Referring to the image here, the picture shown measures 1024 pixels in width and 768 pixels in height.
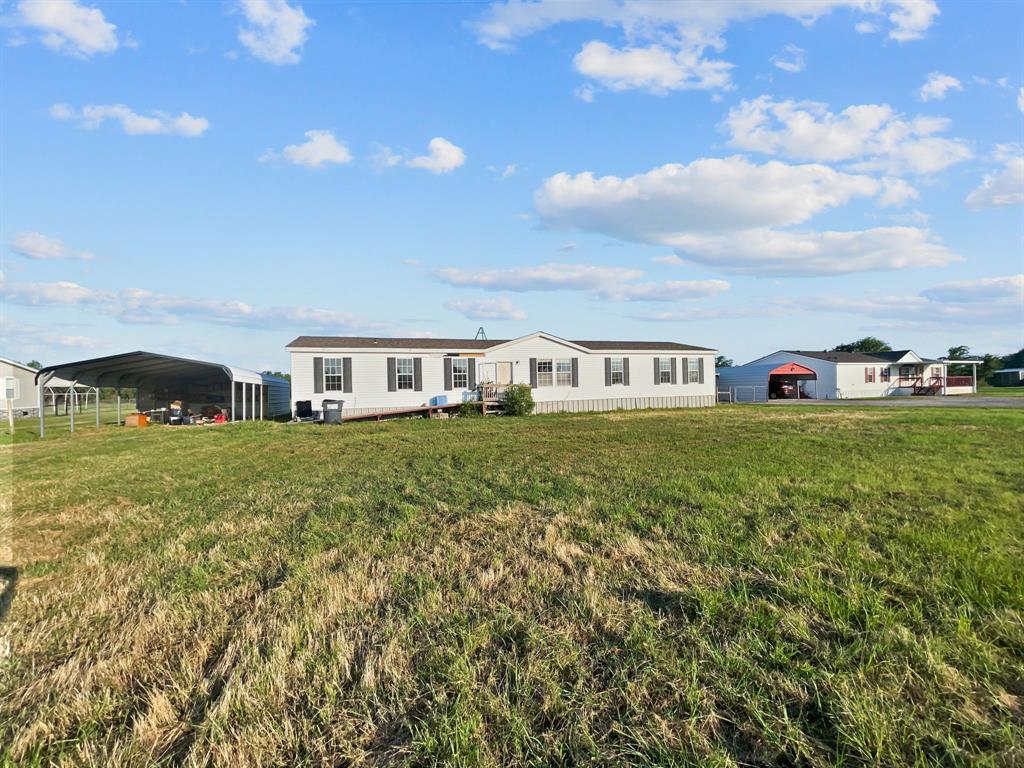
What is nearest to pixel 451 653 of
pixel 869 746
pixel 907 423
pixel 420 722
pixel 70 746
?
pixel 420 722

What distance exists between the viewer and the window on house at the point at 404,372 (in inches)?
947

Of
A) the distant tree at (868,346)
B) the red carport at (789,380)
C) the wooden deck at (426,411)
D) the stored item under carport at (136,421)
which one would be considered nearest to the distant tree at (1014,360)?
the distant tree at (868,346)

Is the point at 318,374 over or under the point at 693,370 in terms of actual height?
over

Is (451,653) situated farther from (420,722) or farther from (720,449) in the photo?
(720,449)

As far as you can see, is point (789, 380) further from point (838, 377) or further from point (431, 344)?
point (431, 344)

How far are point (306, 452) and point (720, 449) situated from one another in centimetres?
908

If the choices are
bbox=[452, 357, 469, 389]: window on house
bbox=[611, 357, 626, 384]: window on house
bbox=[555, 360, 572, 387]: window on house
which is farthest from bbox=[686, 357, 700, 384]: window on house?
bbox=[452, 357, 469, 389]: window on house

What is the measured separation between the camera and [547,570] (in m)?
3.90

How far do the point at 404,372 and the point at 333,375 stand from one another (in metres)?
3.18

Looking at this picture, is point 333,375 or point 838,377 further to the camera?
point 838,377

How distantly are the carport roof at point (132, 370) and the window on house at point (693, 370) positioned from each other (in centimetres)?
A: 2343

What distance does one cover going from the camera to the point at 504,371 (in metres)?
25.8

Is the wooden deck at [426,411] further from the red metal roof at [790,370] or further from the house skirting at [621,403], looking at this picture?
the red metal roof at [790,370]

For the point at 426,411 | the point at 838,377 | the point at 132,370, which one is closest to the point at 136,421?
the point at 132,370
